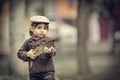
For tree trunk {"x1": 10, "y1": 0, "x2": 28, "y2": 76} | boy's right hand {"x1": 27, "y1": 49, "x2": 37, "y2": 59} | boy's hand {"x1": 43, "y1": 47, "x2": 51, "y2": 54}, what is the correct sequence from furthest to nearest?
tree trunk {"x1": 10, "y1": 0, "x2": 28, "y2": 76} → boy's right hand {"x1": 27, "y1": 49, "x2": 37, "y2": 59} → boy's hand {"x1": 43, "y1": 47, "x2": 51, "y2": 54}

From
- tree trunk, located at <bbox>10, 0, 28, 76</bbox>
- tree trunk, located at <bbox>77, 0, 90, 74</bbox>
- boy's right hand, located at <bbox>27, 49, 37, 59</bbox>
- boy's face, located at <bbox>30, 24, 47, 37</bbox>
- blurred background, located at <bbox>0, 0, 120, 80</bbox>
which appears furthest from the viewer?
tree trunk, located at <bbox>77, 0, 90, 74</bbox>

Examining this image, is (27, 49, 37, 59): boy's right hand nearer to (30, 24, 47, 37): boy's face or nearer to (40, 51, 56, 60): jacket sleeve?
(40, 51, 56, 60): jacket sleeve

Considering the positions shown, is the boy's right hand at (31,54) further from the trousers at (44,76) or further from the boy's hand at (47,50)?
the trousers at (44,76)

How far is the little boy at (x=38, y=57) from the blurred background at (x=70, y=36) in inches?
26.9

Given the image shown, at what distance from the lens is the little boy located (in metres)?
7.20

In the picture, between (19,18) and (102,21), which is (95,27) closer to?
(102,21)

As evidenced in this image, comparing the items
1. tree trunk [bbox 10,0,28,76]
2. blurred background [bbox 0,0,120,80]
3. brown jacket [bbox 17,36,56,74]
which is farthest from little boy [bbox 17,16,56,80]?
tree trunk [bbox 10,0,28,76]

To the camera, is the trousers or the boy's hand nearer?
the boy's hand

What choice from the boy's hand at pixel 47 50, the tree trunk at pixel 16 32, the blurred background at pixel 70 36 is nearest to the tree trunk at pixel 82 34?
the blurred background at pixel 70 36

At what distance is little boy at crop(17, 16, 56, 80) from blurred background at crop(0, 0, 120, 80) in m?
0.68

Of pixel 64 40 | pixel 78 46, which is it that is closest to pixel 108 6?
pixel 78 46

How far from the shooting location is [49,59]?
724 cm

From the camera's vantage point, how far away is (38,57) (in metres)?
7.14

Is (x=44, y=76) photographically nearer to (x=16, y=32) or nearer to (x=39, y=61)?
(x=39, y=61)
